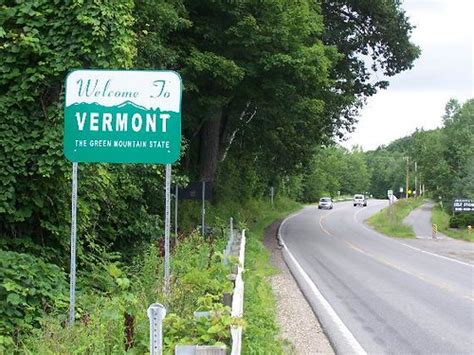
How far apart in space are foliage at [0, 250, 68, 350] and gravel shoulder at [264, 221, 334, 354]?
3228mm

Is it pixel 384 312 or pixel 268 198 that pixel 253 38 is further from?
pixel 268 198

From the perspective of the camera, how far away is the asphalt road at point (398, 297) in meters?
8.91

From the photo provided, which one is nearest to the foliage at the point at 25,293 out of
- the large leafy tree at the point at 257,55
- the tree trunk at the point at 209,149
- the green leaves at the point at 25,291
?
the green leaves at the point at 25,291

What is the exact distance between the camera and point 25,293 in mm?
7195

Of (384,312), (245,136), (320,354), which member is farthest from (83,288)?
(245,136)

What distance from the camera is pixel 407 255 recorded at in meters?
24.2

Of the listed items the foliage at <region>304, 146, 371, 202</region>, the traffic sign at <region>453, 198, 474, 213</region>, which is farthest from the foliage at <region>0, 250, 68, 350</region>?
the foliage at <region>304, 146, 371, 202</region>

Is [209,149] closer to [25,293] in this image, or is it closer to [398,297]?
[398,297]

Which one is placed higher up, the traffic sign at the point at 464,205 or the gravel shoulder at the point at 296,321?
the traffic sign at the point at 464,205

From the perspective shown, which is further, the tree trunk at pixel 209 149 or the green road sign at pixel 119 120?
the tree trunk at pixel 209 149

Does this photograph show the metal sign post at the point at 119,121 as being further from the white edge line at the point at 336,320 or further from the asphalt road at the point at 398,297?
the asphalt road at the point at 398,297

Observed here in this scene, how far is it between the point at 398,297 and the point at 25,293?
8.34m

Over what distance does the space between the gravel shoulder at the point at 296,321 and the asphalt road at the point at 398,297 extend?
1.85 ft

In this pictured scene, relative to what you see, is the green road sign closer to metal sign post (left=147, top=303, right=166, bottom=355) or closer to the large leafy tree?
metal sign post (left=147, top=303, right=166, bottom=355)
